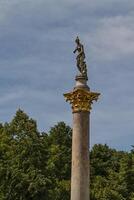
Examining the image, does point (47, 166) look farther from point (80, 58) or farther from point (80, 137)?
point (80, 137)

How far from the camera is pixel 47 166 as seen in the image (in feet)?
218

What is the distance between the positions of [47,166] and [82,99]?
38362mm

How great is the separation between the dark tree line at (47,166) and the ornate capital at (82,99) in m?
32.4

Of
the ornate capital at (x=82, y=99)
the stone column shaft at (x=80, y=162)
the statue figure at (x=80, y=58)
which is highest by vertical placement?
the statue figure at (x=80, y=58)

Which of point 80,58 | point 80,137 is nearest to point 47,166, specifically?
point 80,58

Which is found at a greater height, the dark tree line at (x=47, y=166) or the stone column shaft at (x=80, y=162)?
the dark tree line at (x=47, y=166)

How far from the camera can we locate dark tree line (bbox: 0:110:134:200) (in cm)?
6116

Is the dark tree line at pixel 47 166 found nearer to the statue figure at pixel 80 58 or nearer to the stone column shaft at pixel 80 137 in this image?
the statue figure at pixel 80 58

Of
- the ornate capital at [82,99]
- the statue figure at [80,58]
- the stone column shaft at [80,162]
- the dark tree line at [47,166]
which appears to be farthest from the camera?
the dark tree line at [47,166]

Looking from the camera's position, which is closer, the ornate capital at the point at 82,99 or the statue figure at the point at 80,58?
the ornate capital at the point at 82,99

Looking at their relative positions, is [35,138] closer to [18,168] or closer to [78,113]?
[18,168]

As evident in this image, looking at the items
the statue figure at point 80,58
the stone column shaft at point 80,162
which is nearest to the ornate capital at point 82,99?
the stone column shaft at point 80,162

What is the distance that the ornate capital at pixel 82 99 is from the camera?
28.7 m

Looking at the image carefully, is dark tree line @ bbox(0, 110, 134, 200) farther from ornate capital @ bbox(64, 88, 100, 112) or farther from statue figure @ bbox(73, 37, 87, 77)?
ornate capital @ bbox(64, 88, 100, 112)
